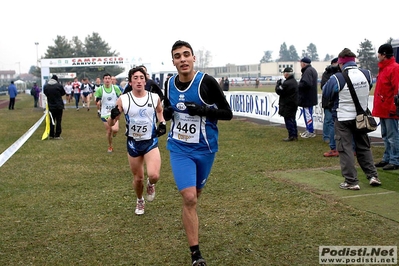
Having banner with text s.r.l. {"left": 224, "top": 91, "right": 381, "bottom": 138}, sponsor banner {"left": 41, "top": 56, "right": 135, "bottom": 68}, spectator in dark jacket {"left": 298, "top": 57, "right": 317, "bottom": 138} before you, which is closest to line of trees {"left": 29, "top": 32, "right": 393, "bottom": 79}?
sponsor banner {"left": 41, "top": 56, "right": 135, "bottom": 68}

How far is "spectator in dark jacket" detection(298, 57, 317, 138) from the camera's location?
42.1 feet

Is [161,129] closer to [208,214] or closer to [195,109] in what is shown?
[208,214]

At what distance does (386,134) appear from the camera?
8953mm

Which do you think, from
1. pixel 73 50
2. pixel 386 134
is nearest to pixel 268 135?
pixel 386 134

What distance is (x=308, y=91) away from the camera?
43.3 ft

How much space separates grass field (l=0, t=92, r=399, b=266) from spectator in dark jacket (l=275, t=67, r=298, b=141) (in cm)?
226

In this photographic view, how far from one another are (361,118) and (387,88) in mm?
2186

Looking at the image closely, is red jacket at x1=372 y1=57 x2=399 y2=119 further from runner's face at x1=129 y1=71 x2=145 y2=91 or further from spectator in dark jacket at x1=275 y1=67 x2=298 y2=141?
runner's face at x1=129 y1=71 x2=145 y2=91

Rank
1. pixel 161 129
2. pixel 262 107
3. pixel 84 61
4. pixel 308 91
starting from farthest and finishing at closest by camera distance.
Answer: pixel 84 61 → pixel 262 107 → pixel 308 91 → pixel 161 129

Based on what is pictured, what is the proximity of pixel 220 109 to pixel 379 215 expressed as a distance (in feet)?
8.86

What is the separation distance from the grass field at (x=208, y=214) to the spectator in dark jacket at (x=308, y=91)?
281 cm

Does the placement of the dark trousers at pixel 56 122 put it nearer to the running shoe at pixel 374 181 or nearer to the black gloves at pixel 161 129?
the black gloves at pixel 161 129

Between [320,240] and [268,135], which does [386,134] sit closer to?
[320,240]

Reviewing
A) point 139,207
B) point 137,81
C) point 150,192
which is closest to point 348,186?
point 150,192
